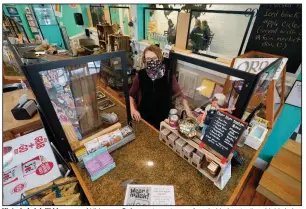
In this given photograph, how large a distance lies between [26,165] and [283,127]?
2616mm

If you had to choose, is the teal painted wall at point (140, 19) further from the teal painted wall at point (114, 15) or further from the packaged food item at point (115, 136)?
the packaged food item at point (115, 136)

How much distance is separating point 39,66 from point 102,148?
649 millimetres

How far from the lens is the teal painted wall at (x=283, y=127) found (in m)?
1.71

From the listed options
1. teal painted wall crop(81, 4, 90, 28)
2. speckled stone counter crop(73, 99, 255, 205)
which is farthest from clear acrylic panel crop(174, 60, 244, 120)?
teal painted wall crop(81, 4, 90, 28)

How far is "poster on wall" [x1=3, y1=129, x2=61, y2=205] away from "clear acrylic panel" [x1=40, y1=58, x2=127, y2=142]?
0.23m

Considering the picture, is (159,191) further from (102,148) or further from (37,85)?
(37,85)

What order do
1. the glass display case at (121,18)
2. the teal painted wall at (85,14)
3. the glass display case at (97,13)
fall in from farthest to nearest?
the teal painted wall at (85,14) → the glass display case at (97,13) → the glass display case at (121,18)

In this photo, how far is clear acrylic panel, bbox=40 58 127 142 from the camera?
93 cm

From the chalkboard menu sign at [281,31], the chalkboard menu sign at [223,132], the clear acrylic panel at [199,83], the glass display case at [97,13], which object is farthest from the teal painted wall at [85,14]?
the chalkboard menu sign at [223,132]

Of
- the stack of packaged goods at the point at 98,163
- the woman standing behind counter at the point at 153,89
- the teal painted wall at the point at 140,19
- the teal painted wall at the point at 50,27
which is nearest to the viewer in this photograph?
the stack of packaged goods at the point at 98,163

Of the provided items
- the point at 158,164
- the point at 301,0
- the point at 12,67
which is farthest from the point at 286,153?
the point at 12,67

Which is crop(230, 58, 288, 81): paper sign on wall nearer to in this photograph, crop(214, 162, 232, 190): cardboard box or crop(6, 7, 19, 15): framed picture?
crop(214, 162, 232, 190): cardboard box

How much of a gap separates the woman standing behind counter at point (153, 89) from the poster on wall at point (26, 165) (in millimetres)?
788

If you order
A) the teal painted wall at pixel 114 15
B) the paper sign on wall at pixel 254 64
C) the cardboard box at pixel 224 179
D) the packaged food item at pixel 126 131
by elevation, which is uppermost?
the teal painted wall at pixel 114 15
